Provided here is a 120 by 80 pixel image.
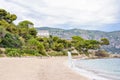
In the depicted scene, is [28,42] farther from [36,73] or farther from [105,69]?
[36,73]

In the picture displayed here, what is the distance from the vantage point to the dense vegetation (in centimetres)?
5556

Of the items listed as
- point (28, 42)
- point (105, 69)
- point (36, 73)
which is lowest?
point (105, 69)

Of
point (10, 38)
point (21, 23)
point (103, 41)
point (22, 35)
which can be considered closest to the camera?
point (10, 38)

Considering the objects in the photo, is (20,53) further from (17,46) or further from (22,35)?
(22,35)

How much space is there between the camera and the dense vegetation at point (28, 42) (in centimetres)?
5556

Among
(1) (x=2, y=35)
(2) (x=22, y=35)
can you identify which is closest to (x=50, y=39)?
(2) (x=22, y=35)

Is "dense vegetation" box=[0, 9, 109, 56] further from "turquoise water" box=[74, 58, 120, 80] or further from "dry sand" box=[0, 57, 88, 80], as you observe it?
"dry sand" box=[0, 57, 88, 80]

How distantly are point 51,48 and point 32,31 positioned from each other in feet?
24.4

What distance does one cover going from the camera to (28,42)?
64.2 m

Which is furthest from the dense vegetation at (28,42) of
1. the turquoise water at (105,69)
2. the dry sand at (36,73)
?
the dry sand at (36,73)

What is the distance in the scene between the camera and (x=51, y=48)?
247ft

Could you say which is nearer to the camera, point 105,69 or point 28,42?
point 105,69

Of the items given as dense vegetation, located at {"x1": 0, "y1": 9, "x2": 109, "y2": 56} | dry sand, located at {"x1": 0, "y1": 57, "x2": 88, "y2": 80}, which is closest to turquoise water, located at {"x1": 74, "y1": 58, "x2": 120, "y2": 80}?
dry sand, located at {"x1": 0, "y1": 57, "x2": 88, "y2": 80}

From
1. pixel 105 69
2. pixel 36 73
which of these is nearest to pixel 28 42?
pixel 105 69
